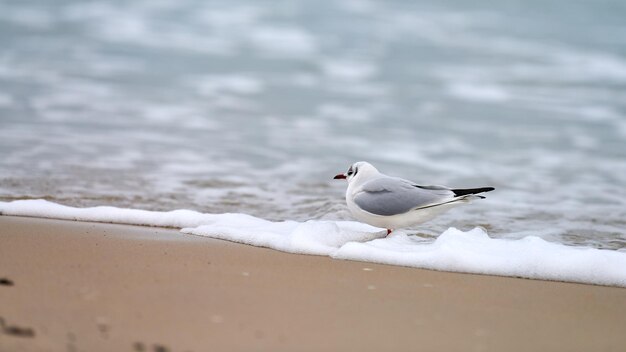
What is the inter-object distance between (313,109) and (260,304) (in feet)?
24.3

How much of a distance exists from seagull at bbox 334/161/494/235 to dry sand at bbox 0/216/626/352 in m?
0.64

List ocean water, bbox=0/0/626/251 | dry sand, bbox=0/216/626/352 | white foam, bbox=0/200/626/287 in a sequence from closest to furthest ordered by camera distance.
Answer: dry sand, bbox=0/216/626/352, white foam, bbox=0/200/626/287, ocean water, bbox=0/0/626/251

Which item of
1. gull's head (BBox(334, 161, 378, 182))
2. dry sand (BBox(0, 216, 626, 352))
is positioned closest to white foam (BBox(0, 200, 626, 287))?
dry sand (BBox(0, 216, 626, 352))

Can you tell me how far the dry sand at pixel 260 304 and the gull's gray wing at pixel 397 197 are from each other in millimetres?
634

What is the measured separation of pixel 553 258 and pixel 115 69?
9.54 m

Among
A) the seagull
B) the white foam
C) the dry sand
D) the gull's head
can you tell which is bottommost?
the dry sand

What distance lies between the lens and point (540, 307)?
11.1 ft

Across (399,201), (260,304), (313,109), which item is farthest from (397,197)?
(313,109)

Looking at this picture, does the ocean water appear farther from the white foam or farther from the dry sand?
the dry sand

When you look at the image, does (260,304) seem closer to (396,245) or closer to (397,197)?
(396,245)

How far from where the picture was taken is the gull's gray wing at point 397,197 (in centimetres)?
460

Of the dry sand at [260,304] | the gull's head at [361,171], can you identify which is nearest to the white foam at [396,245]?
the dry sand at [260,304]

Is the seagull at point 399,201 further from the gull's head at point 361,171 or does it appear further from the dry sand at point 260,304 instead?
the dry sand at point 260,304

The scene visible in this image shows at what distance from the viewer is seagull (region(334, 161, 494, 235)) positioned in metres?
4.59
